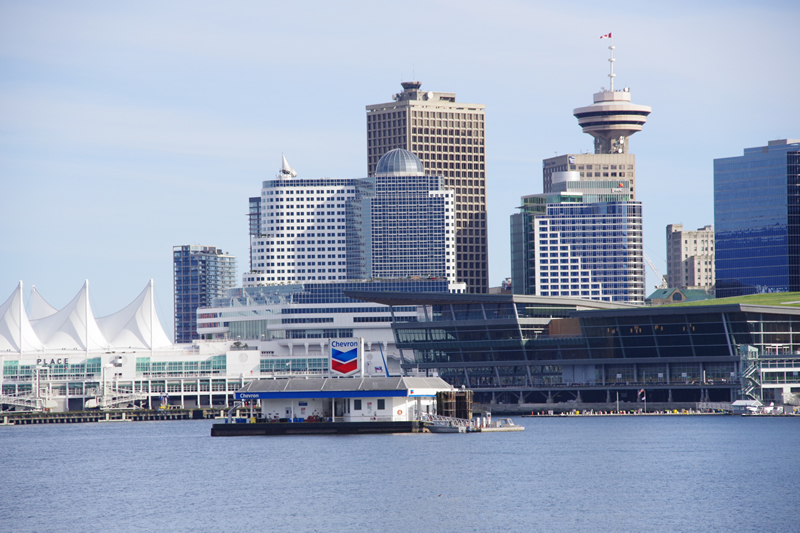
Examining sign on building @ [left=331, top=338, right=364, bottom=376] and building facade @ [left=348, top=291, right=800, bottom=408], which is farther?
building facade @ [left=348, top=291, right=800, bottom=408]

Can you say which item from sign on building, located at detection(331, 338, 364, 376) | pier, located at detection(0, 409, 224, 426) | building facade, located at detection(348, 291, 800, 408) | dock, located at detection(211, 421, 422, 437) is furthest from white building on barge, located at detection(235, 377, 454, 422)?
pier, located at detection(0, 409, 224, 426)

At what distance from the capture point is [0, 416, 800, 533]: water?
6888 cm

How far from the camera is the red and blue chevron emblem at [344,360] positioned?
12612 centimetres

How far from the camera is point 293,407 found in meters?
124

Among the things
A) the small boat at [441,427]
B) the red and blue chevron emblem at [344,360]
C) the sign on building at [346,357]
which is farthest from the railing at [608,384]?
the red and blue chevron emblem at [344,360]

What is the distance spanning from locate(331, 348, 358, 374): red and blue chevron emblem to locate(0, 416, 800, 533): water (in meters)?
7.51

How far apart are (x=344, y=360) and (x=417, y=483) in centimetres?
4475

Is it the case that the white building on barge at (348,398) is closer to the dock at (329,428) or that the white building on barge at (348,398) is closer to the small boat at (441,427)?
the dock at (329,428)

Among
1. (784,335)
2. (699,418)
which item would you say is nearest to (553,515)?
(699,418)

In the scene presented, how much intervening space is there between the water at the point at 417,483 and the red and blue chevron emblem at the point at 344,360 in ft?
24.6

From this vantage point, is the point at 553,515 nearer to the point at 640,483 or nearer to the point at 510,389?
the point at 640,483

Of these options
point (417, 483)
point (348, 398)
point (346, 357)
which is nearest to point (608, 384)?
point (346, 357)

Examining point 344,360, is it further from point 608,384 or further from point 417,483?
point 608,384

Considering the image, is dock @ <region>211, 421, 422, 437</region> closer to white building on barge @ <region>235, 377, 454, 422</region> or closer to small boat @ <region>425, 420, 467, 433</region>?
white building on barge @ <region>235, 377, 454, 422</region>
